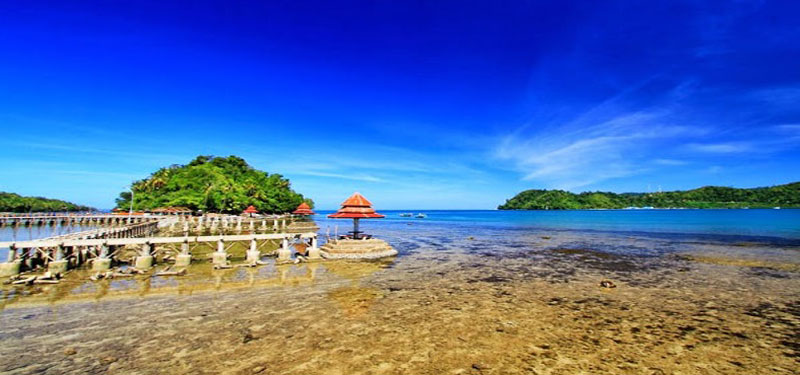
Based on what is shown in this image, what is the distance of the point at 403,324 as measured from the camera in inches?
336

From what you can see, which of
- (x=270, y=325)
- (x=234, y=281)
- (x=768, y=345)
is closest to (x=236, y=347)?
(x=270, y=325)

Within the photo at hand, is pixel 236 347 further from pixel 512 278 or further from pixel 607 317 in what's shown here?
pixel 512 278

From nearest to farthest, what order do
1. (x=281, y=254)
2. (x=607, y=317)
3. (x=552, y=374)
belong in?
(x=552, y=374) < (x=607, y=317) < (x=281, y=254)

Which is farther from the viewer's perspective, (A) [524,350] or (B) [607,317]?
(B) [607,317]

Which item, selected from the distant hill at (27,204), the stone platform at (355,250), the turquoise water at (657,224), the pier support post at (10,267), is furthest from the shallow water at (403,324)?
the distant hill at (27,204)

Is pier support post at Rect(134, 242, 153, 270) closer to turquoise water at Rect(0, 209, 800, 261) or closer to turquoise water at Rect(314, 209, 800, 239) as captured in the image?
turquoise water at Rect(0, 209, 800, 261)

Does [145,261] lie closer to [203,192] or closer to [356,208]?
[356,208]

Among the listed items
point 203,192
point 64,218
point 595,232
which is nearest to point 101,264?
point 203,192

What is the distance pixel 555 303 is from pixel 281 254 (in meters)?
14.0

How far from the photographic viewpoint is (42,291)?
11477mm

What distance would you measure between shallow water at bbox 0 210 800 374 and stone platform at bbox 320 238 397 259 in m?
4.29

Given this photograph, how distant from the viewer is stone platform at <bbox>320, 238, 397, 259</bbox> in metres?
19.7

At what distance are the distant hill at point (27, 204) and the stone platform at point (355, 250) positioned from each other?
352 ft

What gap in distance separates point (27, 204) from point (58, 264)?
107 metres
